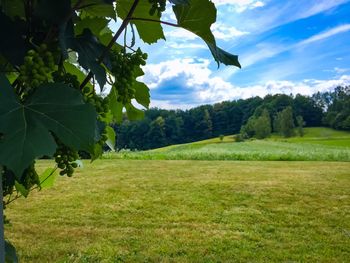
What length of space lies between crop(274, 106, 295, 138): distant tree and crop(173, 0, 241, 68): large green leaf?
154 ft

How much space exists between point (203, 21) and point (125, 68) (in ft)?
0.47

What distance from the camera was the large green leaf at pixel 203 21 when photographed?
0.70 m

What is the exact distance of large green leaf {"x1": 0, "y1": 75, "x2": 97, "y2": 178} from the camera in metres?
0.41

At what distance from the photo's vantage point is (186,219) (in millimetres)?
7176

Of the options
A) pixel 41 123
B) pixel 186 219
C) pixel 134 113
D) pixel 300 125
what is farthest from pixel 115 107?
pixel 300 125

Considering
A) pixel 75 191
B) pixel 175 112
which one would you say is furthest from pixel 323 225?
pixel 175 112

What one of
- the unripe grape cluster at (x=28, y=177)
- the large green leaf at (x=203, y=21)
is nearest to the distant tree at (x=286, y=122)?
the large green leaf at (x=203, y=21)

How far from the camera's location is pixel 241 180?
10.6 metres

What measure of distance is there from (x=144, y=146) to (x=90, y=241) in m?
28.1

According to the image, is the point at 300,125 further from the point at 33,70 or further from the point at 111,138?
the point at 33,70

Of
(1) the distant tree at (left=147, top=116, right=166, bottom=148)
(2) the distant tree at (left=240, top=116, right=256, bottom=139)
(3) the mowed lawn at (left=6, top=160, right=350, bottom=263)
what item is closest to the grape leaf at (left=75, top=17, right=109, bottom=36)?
(3) the mowed lawn at (left=6, top=160, right=350, bottom=263)

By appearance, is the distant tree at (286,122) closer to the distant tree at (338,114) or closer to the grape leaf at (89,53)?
the distant tree at (338,114)

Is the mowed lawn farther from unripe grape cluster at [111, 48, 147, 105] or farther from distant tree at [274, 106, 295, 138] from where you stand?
distant tree at [274, 106, 295, 138]

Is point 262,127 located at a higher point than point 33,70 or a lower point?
lower
